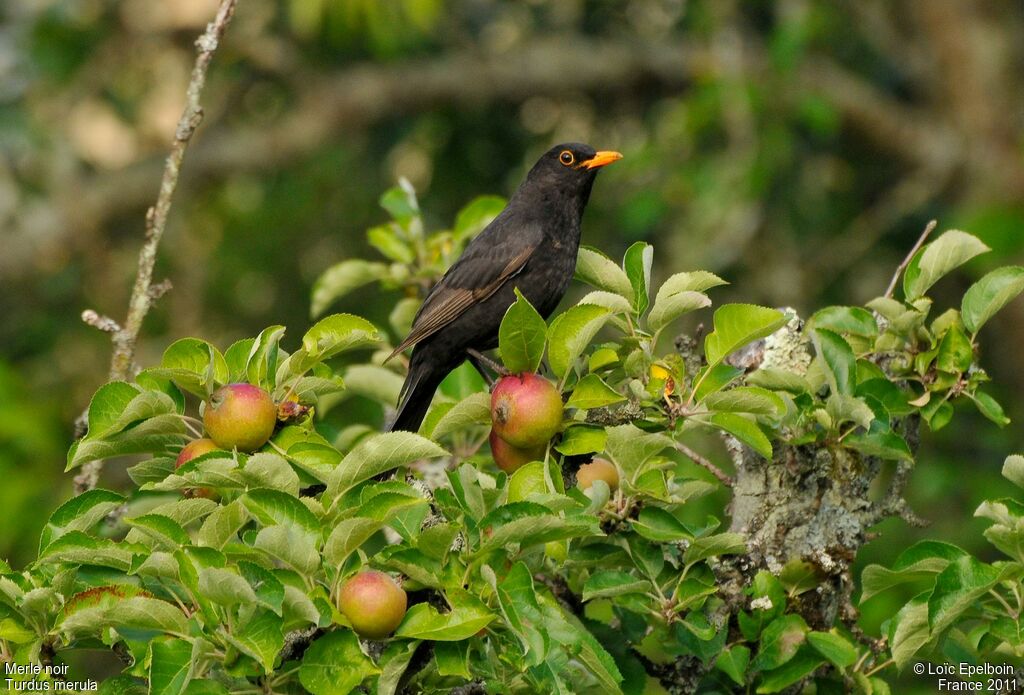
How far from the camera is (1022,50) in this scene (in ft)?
33.9

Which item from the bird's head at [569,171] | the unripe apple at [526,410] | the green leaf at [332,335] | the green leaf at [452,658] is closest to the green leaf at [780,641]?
the unripe apple at [526,410]

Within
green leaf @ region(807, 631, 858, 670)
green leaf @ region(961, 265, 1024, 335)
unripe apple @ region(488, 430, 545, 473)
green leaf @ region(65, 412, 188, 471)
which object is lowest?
green leaf @ region(807, 631, 858, 670)

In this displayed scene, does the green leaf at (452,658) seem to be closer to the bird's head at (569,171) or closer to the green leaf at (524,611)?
the green leaf at (524,611)

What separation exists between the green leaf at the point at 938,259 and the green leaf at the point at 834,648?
2.90ft

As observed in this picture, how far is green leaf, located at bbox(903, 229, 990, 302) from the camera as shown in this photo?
3270 mm

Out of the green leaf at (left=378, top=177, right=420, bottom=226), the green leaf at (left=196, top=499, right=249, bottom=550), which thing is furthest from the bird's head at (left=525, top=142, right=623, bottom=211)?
the green leaf at (left=196, top=499, right=249, bottom=550)

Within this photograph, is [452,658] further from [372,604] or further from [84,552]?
[84,552]

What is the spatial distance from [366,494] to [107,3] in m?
8.99

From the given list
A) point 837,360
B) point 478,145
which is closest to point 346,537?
point 837,360

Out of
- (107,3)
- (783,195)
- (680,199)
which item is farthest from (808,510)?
(107,3)

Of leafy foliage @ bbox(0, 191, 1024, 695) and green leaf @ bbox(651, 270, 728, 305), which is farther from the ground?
green leaf @ bbox(651, 270, 728, 305)

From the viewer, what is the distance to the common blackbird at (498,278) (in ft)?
15.2

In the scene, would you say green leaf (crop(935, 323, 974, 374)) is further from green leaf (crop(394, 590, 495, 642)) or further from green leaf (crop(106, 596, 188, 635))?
green leaf (crop(106, 596, 188, 635))

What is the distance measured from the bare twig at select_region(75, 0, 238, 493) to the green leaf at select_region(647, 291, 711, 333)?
135cm
